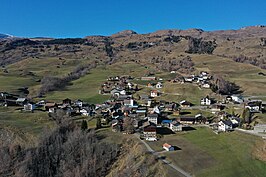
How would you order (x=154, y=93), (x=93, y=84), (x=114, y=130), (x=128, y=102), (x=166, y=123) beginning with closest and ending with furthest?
(x=114, y=130)
(x=166, y=123)
(x=128, y=102)
(x=154, y=93)
(x=93, y=84)

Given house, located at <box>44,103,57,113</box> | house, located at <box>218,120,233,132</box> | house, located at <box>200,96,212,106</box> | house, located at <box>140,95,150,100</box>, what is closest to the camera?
house, located at <box>218,120,233,132</box>

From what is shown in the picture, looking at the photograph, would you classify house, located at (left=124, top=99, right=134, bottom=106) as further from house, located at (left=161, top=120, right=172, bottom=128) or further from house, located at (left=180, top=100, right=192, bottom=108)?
house, located at (left=161, top=120, right=172, bottom=128)

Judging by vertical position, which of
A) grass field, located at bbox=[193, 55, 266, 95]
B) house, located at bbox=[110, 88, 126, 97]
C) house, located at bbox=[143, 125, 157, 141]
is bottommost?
house, located at bbox=[143, 125, 157, 141]

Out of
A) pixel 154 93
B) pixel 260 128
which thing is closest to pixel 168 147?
pixel 260 128

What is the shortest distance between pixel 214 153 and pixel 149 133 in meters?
11.6

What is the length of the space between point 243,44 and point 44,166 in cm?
17257

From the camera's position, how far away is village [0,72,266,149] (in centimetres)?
5006

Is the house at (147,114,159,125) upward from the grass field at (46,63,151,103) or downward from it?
downward

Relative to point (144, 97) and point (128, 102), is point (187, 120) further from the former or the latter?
point (144, 97)

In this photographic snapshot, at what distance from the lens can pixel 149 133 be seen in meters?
47.1

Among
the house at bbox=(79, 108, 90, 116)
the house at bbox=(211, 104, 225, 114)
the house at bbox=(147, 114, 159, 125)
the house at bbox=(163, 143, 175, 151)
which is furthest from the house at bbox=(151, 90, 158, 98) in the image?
the house at bbox=(163, 143, 175, 151)

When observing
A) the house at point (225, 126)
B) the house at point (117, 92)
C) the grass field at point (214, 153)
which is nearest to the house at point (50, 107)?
the house at point (117, 92)

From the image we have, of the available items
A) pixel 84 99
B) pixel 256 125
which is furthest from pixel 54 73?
pixel 256 125

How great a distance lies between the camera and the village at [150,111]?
50062 millimetres
